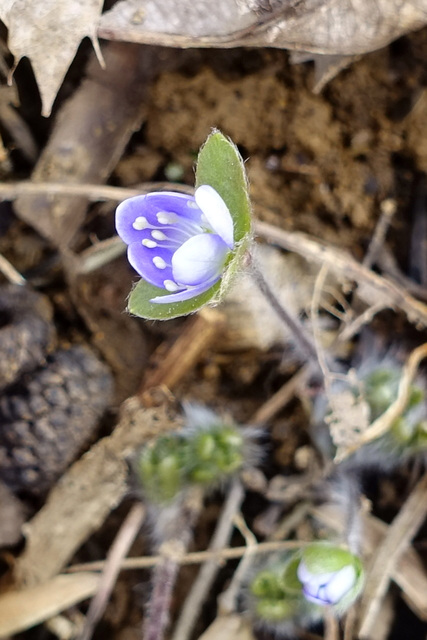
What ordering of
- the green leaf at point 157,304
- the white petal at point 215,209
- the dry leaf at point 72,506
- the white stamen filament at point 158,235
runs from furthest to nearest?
the dry leaf at point 72,506 < the white stamen filament at point 158,235 < the green leaf at point 157,304 < the white petal at point 215,209

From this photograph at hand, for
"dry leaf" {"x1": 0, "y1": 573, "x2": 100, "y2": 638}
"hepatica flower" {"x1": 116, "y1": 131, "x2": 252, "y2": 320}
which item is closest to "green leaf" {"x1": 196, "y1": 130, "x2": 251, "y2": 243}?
"hepatica flower" {"x1": 116, "y1": 131, "x2": 252, "y2": 320}

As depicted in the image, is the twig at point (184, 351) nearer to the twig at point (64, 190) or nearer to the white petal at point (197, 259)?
the twig at point (64, 190)

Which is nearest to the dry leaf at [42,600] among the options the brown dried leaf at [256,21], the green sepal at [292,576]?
the green sepal at [292,576]

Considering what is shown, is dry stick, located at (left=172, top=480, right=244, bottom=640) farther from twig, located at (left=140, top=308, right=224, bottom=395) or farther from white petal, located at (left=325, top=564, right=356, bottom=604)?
white petal, located at (left=325, top=564, right=356, bottom=604)

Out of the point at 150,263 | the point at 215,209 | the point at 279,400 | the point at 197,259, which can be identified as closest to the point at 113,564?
the point at 279,400

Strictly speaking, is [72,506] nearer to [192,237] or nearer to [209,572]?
[209,572]

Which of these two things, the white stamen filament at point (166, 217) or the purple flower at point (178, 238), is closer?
the purple flower at point (178, 238)
